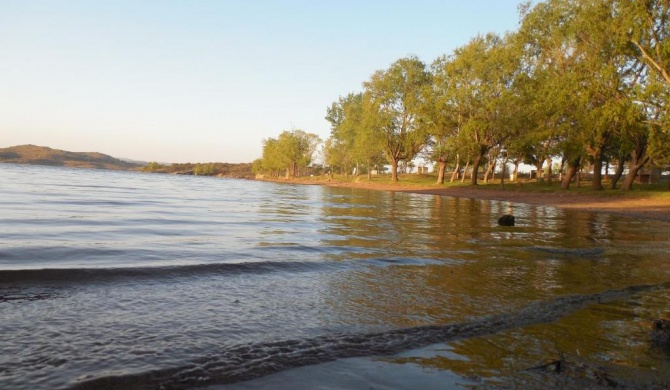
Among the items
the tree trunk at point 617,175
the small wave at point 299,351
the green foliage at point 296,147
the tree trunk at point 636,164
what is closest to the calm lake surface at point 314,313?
the small wave at point 299,351

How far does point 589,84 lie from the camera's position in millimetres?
34625

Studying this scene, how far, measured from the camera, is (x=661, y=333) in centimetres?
429

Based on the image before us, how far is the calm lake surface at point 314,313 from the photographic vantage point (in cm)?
349

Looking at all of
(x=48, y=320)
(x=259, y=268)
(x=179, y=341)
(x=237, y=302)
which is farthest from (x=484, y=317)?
(x=48, y=320)

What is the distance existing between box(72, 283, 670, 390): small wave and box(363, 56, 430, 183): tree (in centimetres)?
6177

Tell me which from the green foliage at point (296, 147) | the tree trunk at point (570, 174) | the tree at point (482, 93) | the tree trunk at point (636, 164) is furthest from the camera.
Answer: the green foliage at point (296, 147)

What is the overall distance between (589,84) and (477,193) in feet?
51.3

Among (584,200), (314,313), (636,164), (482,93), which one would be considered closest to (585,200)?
(584,200)

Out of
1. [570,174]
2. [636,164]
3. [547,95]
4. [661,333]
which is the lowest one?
[661,333]

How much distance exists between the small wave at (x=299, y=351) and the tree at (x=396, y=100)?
61.8 meters

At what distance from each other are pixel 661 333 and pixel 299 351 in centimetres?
357

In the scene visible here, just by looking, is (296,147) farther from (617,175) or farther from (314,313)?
(314,313)

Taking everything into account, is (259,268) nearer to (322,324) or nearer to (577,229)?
(322,324)

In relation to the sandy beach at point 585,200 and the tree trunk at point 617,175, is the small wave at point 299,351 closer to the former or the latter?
the sandy beach at point 585,200
